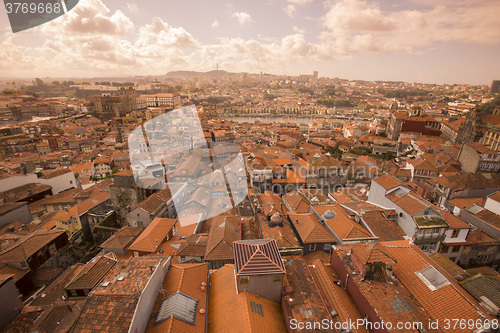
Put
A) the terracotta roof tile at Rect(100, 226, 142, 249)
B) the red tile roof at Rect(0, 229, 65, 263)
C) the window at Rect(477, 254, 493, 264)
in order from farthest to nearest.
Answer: the terracotta roof tile at Rect(100, 226, 142, 249), the window at Rect(477, 254, 493, 264), the red tile roof at Rect(0, 229, 65, 263)

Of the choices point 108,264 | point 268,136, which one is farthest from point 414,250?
point 268,136

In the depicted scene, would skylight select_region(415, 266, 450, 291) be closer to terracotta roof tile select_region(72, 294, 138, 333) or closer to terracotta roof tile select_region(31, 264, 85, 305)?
terracotta roof tile select_region(72, 294, 138, 333)

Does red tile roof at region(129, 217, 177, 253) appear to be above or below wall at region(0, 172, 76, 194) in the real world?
above

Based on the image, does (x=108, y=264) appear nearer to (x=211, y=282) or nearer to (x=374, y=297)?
(x=211, y=282)

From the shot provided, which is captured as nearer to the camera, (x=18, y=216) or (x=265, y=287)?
(x=265, y=287)

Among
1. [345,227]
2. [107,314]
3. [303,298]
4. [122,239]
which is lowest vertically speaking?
[122,239]

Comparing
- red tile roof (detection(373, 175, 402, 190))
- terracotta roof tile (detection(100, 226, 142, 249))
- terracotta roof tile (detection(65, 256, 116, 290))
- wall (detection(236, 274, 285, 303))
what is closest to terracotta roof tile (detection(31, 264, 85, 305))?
terracotta roof tile (detection(65, 256, 116, 290))

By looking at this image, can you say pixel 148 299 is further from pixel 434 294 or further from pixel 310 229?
pixel 434 294

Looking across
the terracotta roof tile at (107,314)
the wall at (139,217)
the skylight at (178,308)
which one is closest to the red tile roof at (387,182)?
the skylight at (178,308)

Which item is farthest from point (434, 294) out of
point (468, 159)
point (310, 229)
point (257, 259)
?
point (468, 159)

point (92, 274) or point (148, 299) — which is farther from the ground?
point (148, 299)

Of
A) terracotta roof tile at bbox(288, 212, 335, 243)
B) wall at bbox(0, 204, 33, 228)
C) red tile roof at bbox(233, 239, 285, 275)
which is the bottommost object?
wall at bbox(0, 204, 33, 228)
